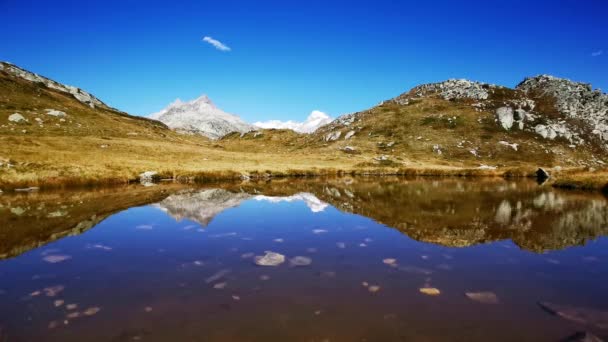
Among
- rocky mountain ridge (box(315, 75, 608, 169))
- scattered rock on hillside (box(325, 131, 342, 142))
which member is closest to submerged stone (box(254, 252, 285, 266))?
rocky mountain ridge (box(315, 75, 608, 169))

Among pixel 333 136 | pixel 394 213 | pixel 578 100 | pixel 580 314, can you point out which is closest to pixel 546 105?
pixel 578 100

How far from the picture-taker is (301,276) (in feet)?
40.3

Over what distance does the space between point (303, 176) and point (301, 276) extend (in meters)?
52.4

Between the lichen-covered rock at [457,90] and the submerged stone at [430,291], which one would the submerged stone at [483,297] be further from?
the lichen-covered rock at [457,90]

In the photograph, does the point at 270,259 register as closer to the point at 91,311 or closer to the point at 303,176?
the point at 91,311

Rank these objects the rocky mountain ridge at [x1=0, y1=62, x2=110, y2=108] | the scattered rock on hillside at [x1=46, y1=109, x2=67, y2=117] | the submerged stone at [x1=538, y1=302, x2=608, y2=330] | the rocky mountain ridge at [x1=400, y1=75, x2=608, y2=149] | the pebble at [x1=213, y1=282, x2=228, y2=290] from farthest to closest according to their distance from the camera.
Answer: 1. the rocky mountain ridge at [x1=0, y1=62, x2=110, y2=108]
2. the rocky mountain ridge at [x1=400, y1=75, x2=608, y2=149]
3. the scattered rock on hillside at [x1=46, y1=109, x2=67, y2=117]
4. the pebble at [x1=213, y1=282, x2=228, y2=290]
5. the submerged stone at [x1=538, y1=302, x2=608, y2=330]

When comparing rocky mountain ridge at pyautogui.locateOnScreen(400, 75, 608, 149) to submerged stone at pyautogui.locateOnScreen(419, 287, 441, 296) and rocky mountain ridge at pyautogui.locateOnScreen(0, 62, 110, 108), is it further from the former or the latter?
rocky mountain ridge at pyautogui.locateOnScreen(0, 62, 110, 108)

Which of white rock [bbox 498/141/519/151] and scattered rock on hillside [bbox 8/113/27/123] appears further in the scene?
white rock [bbox 498/141/519/151]

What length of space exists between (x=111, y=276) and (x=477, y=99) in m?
161

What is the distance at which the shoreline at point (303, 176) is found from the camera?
1603 inches

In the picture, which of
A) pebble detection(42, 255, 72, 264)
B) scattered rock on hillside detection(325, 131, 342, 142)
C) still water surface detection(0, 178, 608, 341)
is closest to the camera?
still water surface detection(0, 178, 608, 341)

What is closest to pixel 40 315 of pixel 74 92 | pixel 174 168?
pixel 174 168

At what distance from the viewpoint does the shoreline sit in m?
40.7

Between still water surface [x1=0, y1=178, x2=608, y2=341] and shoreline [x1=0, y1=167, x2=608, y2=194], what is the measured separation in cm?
1895
